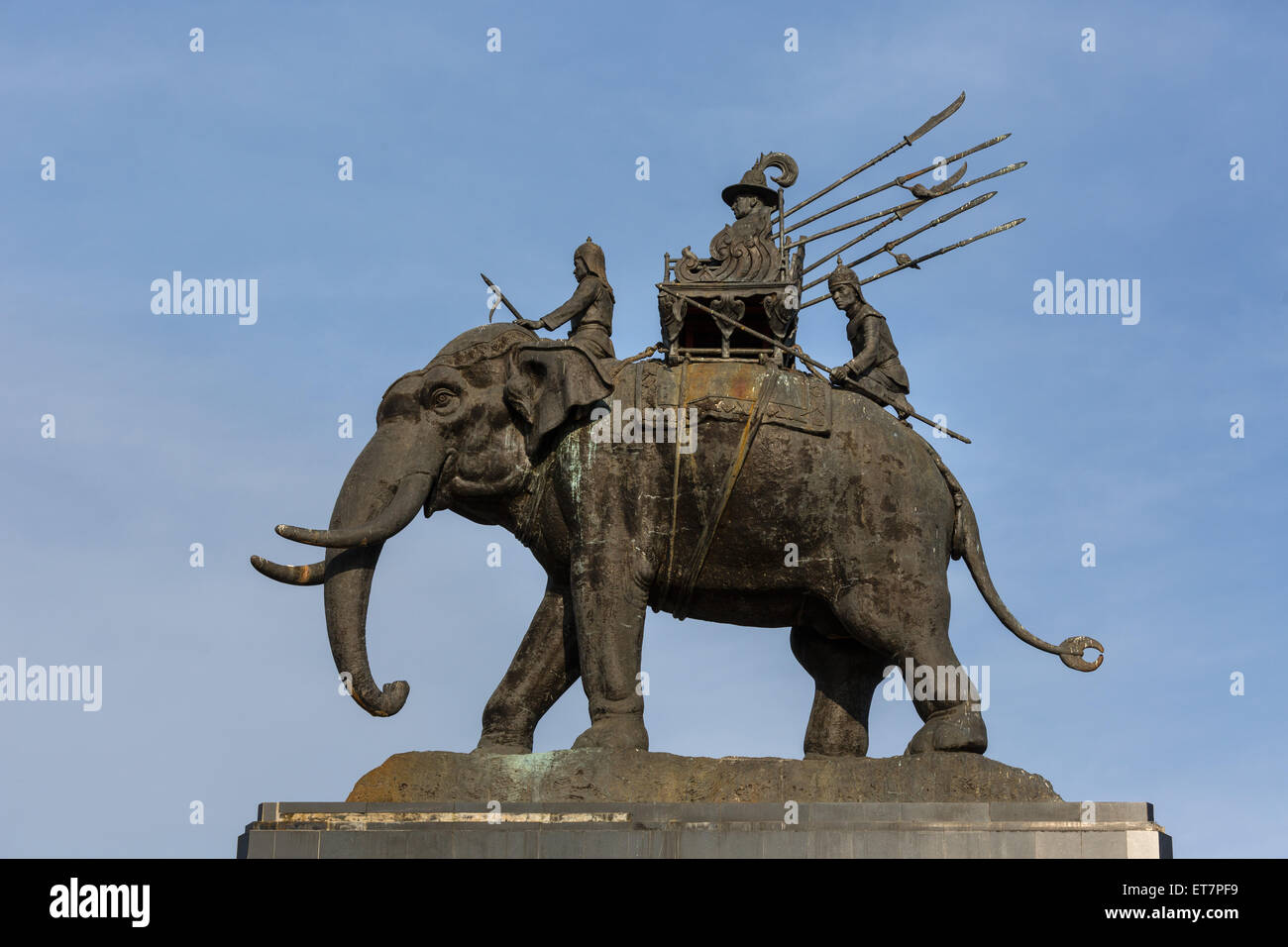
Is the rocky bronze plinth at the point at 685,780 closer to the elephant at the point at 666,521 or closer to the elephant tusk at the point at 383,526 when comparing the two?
→ the elephant at the point at 666,521

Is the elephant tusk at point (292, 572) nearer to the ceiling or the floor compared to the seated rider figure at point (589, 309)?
nearer to the floor

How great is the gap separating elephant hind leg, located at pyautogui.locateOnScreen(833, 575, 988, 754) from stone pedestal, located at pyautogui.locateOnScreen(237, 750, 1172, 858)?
662mm

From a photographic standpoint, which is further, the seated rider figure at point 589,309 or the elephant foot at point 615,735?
the seated rider figure at point 589,309

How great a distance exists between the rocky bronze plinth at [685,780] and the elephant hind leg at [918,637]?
0.63m

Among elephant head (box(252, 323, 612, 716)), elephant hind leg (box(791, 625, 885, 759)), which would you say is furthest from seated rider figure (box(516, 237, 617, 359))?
elephant hind leg (box(791, 625, 885, 759))

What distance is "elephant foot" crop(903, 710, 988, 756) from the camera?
54.1ft

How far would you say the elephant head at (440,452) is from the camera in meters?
17.5

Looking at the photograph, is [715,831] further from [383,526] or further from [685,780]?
[383,526]

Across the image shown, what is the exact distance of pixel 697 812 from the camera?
52.2 ft

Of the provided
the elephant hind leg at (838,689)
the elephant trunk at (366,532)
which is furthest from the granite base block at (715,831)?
the elephant hind leg at (838,689)

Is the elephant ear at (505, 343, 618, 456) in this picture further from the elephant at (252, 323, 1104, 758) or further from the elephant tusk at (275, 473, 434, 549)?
the elephant tusk at (275, 473, 434, 549)
